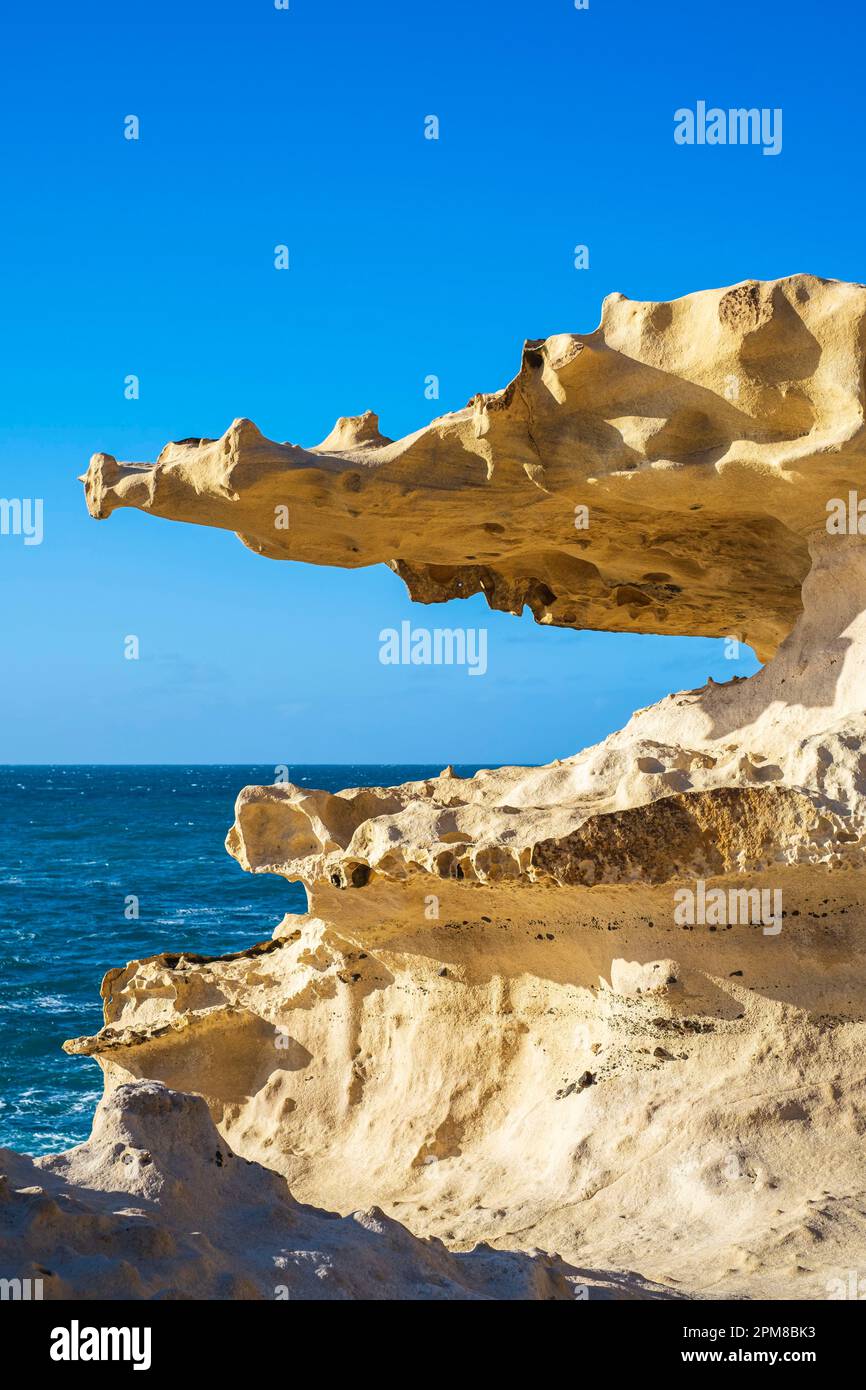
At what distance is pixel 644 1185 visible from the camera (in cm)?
686

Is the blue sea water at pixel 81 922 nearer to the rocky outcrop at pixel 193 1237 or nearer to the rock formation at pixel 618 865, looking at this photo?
the rock formation at pixel 618 865

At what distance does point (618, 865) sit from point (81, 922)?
23.8 meters

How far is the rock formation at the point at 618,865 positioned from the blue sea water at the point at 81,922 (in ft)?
20.5

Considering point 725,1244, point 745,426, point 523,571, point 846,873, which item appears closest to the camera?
point 725,1244

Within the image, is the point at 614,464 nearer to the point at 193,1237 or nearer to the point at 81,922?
the point at 193,1237

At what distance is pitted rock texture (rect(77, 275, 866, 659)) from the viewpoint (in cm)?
701

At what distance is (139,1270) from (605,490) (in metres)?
4.85

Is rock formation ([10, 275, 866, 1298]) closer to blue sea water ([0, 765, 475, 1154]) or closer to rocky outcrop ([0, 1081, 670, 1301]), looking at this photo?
rocky outcrop ([0, 1081, 670, 1301])

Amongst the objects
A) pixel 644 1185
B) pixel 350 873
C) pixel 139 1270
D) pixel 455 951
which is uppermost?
pixel 350 873

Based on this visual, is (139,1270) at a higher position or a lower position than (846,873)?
lower

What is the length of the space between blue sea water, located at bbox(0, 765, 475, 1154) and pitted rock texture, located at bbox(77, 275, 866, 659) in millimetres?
7849

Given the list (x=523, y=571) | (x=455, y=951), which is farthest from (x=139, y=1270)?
(x=523, y=571)

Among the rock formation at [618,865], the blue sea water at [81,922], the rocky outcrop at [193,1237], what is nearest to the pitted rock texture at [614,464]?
the rock formation at [618,865]

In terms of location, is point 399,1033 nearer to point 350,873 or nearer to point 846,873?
point 350,873
